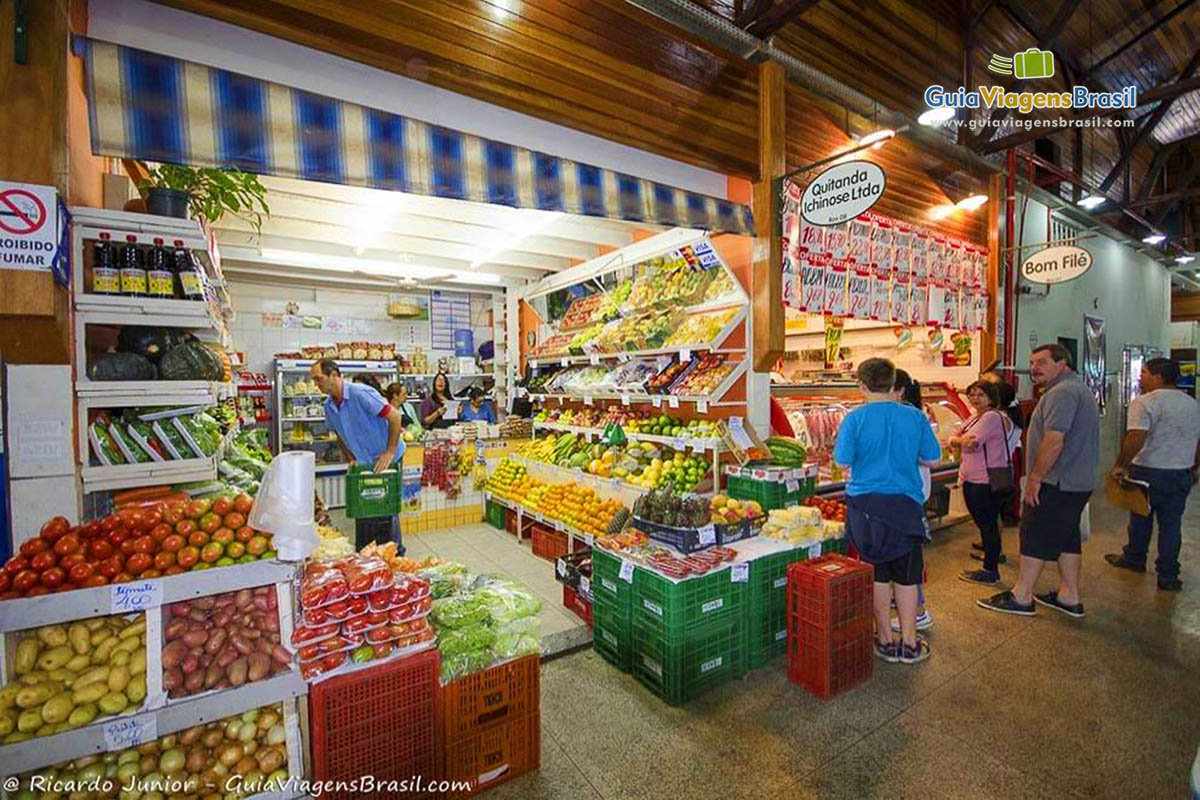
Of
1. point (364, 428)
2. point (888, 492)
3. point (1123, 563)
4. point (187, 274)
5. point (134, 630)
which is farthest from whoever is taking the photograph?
point (1123, 563)

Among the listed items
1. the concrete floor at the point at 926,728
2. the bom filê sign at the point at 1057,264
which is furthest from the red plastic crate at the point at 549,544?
the bom filê sign at the point at 1057,264

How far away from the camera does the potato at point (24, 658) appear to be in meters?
1.78

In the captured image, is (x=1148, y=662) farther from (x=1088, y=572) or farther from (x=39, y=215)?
(x=39, y=215)

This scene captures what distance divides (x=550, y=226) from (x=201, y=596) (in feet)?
15.8

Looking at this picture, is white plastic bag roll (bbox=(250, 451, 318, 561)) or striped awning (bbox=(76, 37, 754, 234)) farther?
striped awning (bbox=(76, 37, 754, 234))

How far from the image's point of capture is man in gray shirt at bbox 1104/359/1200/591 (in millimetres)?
4828

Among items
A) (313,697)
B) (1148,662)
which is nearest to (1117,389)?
(1148,662)

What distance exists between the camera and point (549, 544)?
567 cm

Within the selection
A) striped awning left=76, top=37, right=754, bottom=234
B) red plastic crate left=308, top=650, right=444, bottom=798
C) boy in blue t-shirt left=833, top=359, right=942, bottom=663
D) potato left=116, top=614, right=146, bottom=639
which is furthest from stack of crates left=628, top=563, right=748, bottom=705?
striped awning left=76, top=37, right=754, bottom=234

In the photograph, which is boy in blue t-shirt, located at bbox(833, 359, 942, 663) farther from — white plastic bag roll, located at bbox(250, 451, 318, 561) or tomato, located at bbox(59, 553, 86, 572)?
tomato, located at bbox(59, 553, 86, 572)

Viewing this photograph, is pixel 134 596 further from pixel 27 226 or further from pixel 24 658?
pixel 27 226

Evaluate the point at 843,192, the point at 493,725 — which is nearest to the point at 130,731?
the point at 493,725

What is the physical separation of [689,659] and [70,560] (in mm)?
2795

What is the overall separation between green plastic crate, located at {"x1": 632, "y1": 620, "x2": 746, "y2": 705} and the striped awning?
298 cm
